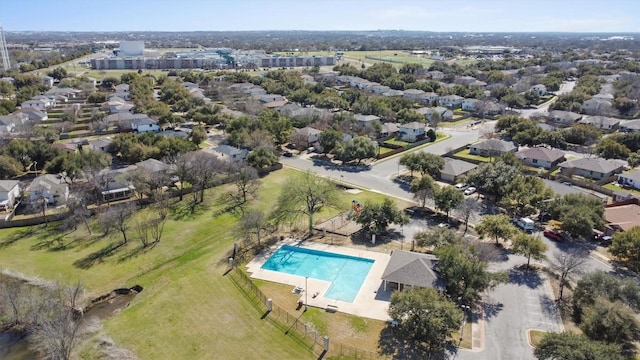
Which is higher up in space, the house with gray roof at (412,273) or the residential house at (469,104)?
the residential house at (469,104)

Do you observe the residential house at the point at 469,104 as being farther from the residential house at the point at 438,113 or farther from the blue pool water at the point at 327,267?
the blue pool water at the point at 327,267

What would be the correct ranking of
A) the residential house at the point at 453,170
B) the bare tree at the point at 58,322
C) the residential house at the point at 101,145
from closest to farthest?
the bare tree at the point at 58,322 → the residential house at the point at 453,170 → the residential house at the point at 101,145

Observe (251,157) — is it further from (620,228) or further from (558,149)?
(558,149)

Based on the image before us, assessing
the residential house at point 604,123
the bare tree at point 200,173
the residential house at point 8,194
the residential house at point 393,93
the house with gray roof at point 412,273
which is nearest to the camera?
the house with gray roof at point 412,273

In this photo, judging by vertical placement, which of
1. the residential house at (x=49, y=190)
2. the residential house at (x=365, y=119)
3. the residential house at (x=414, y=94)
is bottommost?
the residential house at (x=49, y=190)

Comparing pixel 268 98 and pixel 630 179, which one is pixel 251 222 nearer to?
pixel 630 179

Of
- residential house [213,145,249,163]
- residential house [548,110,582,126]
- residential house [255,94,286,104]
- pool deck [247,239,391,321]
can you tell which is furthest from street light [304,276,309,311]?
residential house [548,110,582,126]

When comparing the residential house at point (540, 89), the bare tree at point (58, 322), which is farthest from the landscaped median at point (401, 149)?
the residential house at point (540, 89)

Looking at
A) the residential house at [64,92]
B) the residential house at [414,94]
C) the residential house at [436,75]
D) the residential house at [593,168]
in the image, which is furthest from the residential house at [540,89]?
the residential house at [64,92]

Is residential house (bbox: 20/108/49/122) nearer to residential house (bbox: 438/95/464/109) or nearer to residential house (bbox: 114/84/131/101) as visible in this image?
residential house (bbox: 114/84/131/101)

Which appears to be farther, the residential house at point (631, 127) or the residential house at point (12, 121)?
the residential house at point (631, 127)
